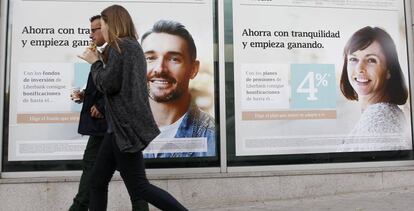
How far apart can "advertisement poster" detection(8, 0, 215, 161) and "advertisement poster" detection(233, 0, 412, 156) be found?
61cm

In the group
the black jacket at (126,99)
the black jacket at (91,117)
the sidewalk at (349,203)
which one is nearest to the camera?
the black jacket at (126,99)

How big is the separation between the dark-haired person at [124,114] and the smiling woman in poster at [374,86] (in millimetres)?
3248

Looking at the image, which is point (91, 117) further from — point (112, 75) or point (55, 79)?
point (55, 79)

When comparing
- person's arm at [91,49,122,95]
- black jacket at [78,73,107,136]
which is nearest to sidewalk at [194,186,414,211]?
black jacket at [78,73,107,136]

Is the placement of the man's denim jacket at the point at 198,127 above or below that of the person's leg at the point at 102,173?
above

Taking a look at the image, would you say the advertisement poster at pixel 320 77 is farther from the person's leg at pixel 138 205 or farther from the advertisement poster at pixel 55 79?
the person's leg at pixel 138 205

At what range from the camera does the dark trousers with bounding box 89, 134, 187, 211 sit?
3408 mm

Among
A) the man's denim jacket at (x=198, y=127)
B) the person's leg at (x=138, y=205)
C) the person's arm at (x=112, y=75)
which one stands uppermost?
the person's arm at (x=112, y=75)

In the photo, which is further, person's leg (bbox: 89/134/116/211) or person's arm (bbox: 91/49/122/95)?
person's leg (bbox: 89/134/116/211)

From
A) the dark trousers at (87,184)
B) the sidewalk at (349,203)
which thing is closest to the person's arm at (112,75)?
the dark trousers at (87,184)

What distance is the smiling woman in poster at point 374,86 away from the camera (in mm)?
5832

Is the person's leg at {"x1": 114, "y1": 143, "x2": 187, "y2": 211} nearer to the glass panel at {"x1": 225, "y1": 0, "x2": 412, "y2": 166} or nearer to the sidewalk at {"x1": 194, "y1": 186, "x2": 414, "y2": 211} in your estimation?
the sidewalk at {"x1": 194, "y1": 186, "x2": 414, "y2": 211}

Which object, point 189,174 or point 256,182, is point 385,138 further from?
point 189,174

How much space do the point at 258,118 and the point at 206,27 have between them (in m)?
1.29
